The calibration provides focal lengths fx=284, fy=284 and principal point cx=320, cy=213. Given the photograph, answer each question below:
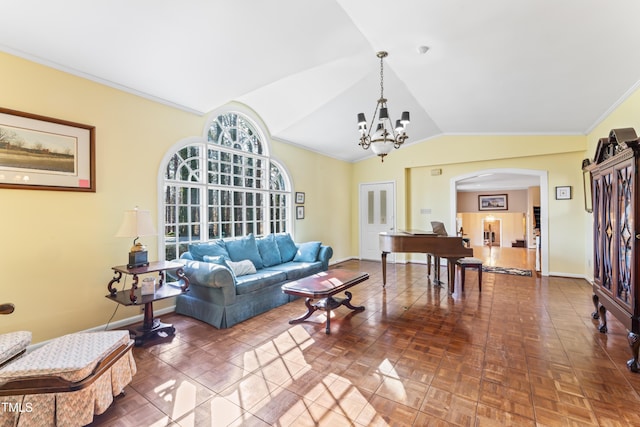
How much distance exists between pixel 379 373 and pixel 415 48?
10.6ft

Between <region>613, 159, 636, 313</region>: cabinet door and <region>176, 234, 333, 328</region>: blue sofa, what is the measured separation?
3460 millimetres

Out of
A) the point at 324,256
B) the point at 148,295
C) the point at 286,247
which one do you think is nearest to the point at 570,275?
the point at 324,256

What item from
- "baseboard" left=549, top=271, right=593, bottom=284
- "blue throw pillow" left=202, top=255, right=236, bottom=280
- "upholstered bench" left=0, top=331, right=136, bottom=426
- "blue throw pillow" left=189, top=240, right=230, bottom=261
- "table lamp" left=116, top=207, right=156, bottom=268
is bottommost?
"baseboard" left=549, top=271, right=593, bottom=284

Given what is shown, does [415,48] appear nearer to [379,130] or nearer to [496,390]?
[379,130]

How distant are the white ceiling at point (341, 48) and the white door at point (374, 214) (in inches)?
120

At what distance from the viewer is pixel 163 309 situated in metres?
3.52

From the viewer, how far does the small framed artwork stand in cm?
531

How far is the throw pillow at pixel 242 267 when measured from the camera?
3.65 meters

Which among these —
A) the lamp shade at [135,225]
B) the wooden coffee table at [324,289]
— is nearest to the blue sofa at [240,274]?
the wooden coffee table at [324,289]

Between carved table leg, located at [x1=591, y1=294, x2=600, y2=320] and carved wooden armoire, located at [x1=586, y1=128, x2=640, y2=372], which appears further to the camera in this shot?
carved table leg, located at [x1=591, y1=294, x2=600, y2=320]

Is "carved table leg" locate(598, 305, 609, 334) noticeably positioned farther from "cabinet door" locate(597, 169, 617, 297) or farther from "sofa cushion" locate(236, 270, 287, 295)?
"sofa cushion" locate(236, 270, 287, 295)

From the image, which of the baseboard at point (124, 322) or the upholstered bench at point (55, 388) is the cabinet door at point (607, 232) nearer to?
the upholstered bench at point (55, 388)

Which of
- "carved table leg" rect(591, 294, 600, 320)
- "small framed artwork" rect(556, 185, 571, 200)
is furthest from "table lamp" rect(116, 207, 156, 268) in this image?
"small framed artwork" rect(556, 185, 571, 200)

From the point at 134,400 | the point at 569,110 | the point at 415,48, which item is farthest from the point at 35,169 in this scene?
the point at 569,110
